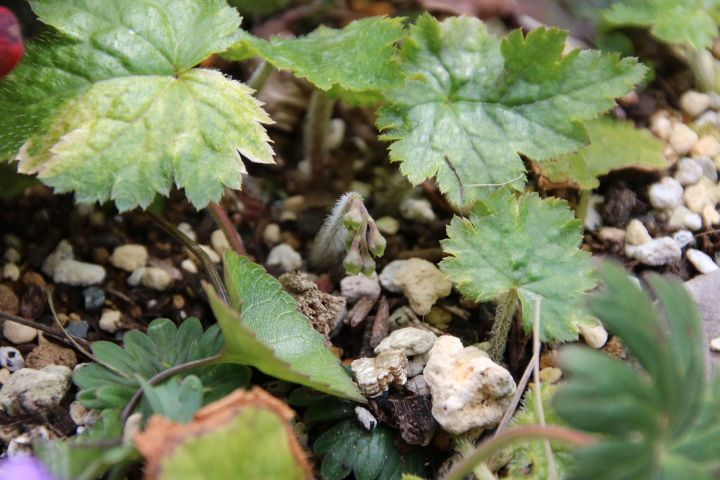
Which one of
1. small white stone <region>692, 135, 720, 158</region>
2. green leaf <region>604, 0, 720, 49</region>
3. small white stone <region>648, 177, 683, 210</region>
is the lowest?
small white stone <region>648, 177, 683, 210</region>

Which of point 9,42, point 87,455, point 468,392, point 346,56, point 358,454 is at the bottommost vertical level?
point 358,454

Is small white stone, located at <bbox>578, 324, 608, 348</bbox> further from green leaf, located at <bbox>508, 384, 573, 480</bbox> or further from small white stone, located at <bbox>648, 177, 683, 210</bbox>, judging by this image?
small white stone, located at <bbox>648, 177, 683, 210</bbox>

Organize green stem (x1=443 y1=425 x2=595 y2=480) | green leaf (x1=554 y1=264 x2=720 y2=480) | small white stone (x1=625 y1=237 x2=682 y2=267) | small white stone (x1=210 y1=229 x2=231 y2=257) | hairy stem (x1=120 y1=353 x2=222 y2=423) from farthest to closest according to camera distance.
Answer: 1. small white stone (x1=210 y1=229 x2=231 y2=257)
2. small white stone (x1=625 y1=237 x2=682 y2=267)
3. hairy stem (x1=120 y1=353 x2=222 y2=423)
4. green stem (x1=443 y1=425 x2=595 y2=480)
5. green leaf (x1=554 y1=264 x2=720 y2=480)

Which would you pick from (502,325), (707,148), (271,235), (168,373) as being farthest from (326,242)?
(707,148)

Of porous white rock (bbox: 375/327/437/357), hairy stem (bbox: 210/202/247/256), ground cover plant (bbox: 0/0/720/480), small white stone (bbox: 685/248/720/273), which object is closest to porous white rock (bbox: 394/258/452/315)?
ground cover plant (bbox: 0/0/720/480)

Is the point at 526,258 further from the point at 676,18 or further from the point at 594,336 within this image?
the point at 676,18

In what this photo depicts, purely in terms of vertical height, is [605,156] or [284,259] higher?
[605,156]

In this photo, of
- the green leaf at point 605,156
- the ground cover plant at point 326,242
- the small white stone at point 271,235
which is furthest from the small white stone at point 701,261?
the small white stone at point 271,235

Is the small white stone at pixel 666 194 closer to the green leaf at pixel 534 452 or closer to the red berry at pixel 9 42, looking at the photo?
the green leaf at pixel 534 452
